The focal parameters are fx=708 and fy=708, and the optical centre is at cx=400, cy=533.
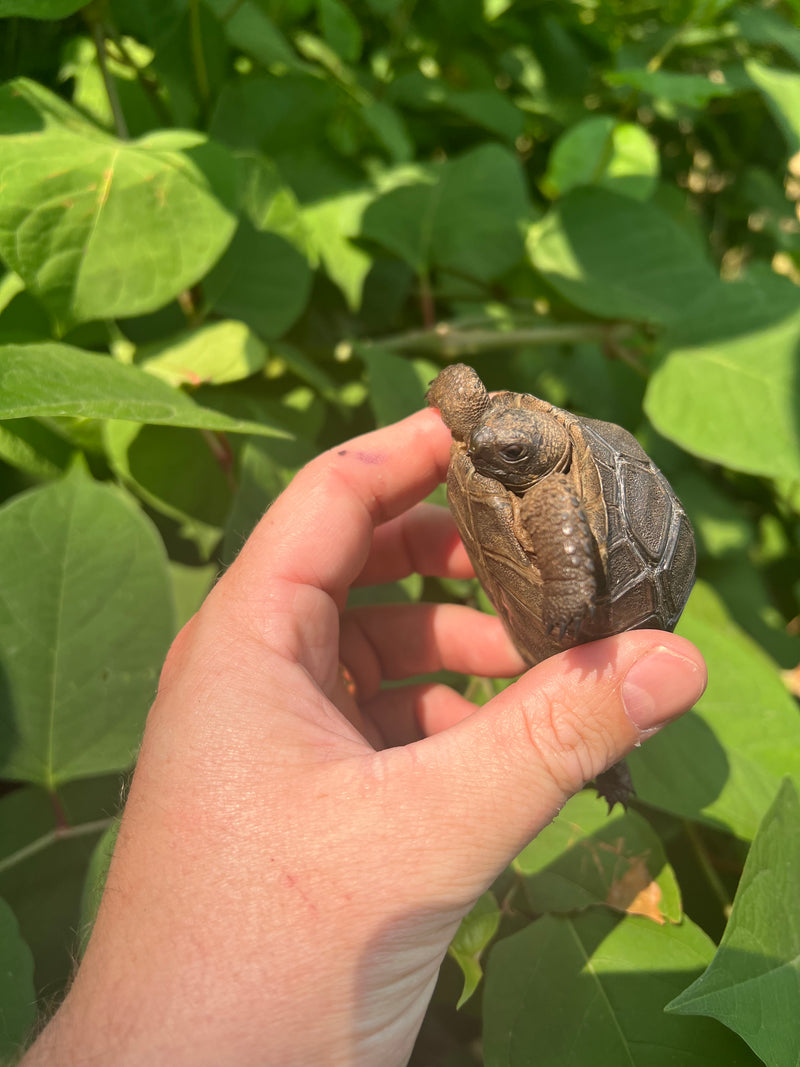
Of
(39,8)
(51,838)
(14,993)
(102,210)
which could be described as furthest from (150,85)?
(14,993)

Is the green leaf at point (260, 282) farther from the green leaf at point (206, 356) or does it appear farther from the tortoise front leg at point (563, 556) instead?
the tortoise front leg at point (563, 556)

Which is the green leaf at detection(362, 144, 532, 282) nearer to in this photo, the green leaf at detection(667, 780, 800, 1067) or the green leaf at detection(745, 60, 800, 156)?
the green leaf at detection(745, 60, 800, 156)

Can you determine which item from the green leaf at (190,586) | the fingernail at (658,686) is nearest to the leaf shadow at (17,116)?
the green leaf at (190,586)

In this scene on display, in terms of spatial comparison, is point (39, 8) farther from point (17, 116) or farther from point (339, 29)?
point (339, 29)

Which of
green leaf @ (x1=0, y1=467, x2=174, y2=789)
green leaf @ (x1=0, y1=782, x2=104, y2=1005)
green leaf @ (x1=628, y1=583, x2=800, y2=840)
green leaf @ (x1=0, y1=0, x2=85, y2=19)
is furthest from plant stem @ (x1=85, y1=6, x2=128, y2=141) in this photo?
green leaf @ (x1=628, y1=583, x2=800, y2=840)

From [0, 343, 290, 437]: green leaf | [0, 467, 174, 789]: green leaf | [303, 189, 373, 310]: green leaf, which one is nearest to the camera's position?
[0, 343, 290, 437]: green leaf
